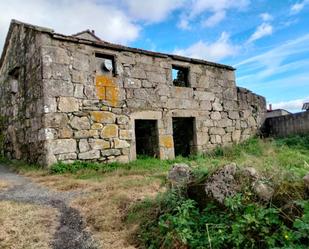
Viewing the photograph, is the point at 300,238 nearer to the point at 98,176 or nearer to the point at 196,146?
the point at 98,176

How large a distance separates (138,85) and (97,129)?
1.80 m

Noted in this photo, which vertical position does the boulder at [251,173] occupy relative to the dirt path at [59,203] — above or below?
above

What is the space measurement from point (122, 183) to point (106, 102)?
3170mm

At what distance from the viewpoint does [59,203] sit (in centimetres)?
464

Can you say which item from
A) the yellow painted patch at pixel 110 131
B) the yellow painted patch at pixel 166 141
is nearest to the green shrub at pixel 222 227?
the yellow painted patch at pixel 110 131

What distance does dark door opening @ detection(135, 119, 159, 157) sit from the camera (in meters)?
9.10

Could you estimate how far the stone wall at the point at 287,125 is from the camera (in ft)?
34.9

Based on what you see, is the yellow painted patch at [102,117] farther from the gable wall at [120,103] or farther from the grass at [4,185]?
the grass at [4,185]

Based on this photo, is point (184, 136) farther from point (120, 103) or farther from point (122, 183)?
point (122, 183)

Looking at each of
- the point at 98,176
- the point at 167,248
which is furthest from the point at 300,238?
the point at 98,176

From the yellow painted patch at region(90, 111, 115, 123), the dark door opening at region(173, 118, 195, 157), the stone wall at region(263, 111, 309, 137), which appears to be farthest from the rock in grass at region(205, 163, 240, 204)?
the stone wall at region(263, 111, 309, 137)

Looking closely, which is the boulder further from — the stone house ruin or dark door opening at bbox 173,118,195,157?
dark door opening at bbox 173,118,195,157

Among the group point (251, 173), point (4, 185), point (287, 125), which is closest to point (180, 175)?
point (251, 173)

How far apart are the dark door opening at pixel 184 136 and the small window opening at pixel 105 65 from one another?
2.74 m
